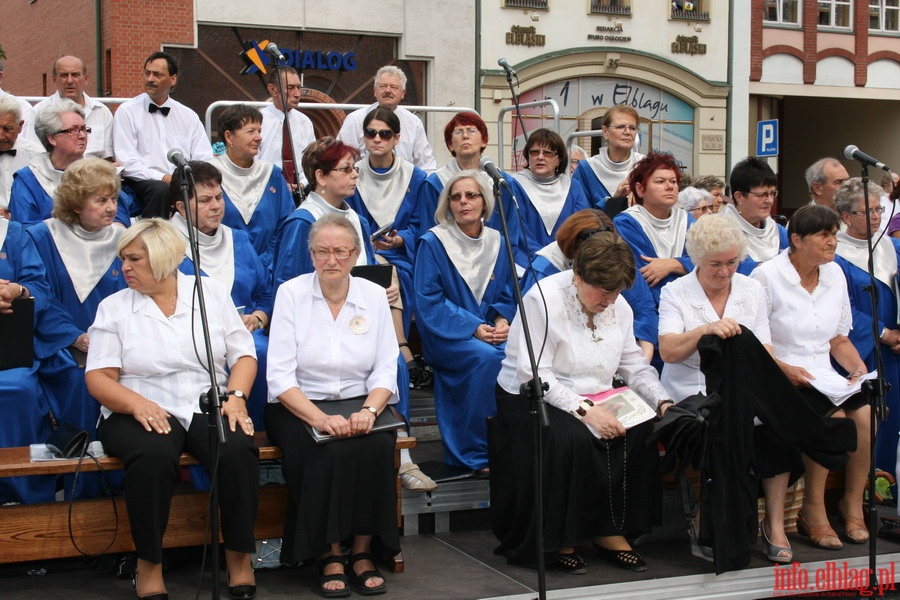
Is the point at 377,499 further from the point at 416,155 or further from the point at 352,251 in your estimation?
the point at 416,155

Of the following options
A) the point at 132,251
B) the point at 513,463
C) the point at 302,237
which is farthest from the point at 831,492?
the point at 132,251

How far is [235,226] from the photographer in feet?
22.3

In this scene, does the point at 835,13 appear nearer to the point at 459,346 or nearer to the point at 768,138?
the point at 768,138

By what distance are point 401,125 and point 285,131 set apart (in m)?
0.97

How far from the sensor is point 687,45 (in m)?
21.5

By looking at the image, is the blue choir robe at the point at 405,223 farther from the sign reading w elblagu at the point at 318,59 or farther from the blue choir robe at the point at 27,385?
the sign reading w elblagu at the point at 318,59

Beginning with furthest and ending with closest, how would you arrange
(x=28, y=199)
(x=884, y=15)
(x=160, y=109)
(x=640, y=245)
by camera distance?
1. (x=884, y=15)
2. (x=160, y=109)
3. (x=640, y=245)
4. (x=28, y=199)

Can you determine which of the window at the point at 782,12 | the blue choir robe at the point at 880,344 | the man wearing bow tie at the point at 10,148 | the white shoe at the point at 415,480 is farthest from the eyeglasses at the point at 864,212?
the window at the point at 782,12

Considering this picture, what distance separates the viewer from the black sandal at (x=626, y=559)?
4949 mm

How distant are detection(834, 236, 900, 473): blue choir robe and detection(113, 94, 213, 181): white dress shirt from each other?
413 centimetres

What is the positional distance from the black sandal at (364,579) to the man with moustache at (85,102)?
154 inches

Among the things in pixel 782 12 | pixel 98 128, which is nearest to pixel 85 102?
pixel 98 128

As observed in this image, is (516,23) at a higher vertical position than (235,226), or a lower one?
higher

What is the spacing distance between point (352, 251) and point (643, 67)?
1728cm
